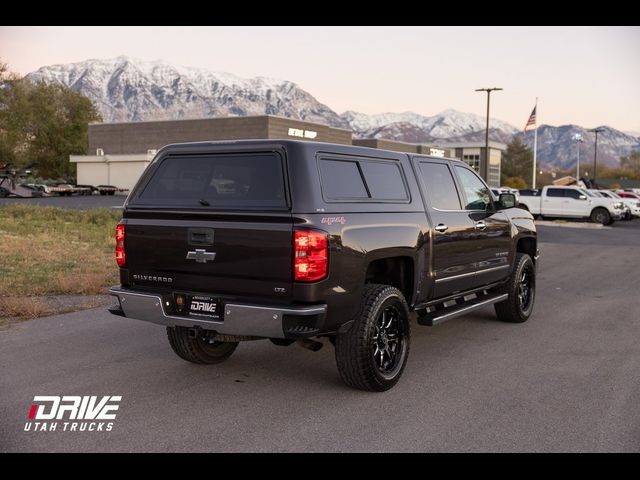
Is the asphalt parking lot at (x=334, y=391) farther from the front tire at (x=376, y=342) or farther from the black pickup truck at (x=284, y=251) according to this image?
the black pickup truck at (x=284, y=251)

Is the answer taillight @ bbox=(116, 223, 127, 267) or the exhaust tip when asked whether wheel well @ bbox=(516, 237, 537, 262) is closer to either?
the exhaust tip

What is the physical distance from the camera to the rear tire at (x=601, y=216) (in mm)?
33844

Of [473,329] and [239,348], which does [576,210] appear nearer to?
[473,329]

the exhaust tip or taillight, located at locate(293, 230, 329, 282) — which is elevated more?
taillight, located at locate(293, 230, 329, 282)

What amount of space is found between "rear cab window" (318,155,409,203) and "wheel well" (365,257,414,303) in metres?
0.56

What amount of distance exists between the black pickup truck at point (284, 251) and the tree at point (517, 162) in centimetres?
13414

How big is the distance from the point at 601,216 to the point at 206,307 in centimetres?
3211

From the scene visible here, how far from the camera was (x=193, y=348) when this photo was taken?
6.48 metres

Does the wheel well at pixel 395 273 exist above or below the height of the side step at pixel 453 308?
above

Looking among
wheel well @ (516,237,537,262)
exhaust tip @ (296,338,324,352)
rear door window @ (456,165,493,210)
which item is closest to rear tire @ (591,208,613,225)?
wheel well @ (516,237,537,262)

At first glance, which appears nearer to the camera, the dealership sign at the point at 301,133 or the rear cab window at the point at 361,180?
the rear cab window at the point at 361,180

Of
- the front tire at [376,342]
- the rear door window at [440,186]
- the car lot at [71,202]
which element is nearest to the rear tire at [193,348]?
the front tire at [376,342]

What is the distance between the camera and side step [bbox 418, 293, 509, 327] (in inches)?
263

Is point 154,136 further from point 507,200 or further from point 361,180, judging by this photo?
point 361,180
